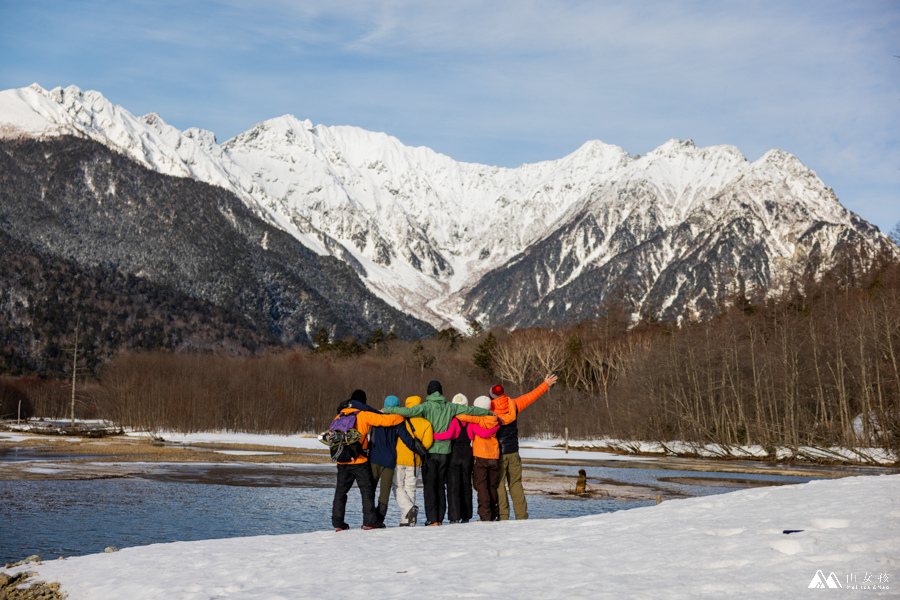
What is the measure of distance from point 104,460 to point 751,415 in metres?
53.9

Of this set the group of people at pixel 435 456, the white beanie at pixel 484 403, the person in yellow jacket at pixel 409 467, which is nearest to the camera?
the group of people at pixel 435 456

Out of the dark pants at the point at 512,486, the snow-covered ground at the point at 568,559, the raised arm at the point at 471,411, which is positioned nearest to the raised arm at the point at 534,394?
the raised arm at the point at 471,411

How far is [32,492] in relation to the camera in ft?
93.1

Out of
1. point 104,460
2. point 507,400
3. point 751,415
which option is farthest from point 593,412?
point 507,400

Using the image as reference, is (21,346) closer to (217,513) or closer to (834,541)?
(217,513)

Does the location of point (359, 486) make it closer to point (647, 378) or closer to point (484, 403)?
point (484, 403)

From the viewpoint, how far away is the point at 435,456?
52.0 ft

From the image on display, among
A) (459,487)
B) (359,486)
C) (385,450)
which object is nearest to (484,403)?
(459,487)

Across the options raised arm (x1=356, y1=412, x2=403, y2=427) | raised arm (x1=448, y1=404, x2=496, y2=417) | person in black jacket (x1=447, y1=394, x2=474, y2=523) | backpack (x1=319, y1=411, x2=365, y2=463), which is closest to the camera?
backpack (x1=319, y1=411, x2=365, y2=463)

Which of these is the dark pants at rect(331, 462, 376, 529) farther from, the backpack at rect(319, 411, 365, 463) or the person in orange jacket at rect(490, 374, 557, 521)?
the person in orange jacket at rect(490, 374, 557, 521)

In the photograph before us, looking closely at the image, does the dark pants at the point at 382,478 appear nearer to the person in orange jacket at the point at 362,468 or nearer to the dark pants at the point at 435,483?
the person in orange jacket at the point at 362,468

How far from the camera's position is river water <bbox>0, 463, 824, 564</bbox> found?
19.5m

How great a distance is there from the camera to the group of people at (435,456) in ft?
50.0

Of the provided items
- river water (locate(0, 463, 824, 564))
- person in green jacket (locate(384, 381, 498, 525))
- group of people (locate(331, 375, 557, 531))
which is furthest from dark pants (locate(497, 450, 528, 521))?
river water (locate(0, 463, 824, 564))
